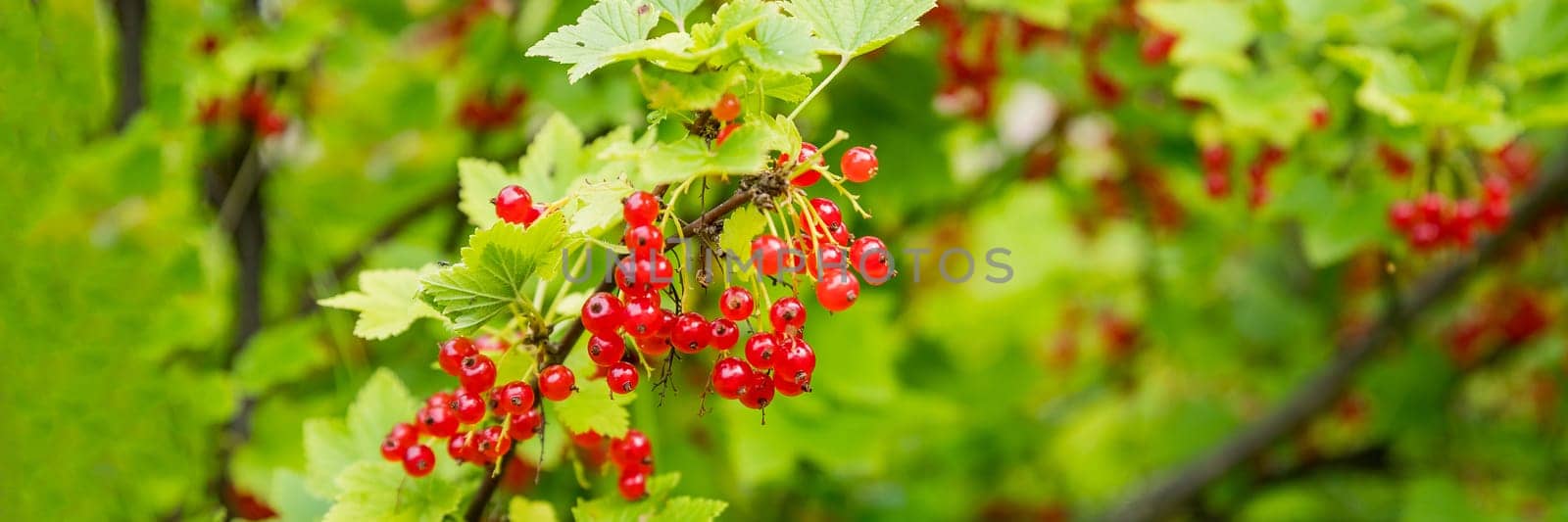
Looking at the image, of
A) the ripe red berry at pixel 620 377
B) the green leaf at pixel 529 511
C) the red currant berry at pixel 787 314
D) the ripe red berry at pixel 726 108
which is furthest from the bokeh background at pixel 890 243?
the ripe red berry at pixel 726 108

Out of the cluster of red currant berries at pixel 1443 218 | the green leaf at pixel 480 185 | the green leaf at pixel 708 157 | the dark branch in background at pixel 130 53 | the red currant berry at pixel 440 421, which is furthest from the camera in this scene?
the dark branch in background at pixel 130 53

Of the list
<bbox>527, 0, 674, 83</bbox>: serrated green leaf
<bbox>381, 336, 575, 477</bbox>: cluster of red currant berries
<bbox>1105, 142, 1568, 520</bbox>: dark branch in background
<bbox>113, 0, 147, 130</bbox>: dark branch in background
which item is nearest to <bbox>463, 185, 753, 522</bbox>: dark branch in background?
<bbox>381, 336, 575, 477</bbox>: cluster of red currant berries

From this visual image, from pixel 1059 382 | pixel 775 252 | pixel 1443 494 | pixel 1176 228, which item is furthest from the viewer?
pixel 1059 382

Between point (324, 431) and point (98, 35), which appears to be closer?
point (324, 431)

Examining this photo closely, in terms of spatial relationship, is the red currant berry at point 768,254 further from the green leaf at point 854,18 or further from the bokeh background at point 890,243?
the bokeh background at point 890,243

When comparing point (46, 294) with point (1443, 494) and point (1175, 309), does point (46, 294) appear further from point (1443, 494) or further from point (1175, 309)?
point (1443, 494)

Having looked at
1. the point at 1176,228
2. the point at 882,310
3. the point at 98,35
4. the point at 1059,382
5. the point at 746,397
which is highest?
the point at 1176,228

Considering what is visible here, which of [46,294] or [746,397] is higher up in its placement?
[746,397]

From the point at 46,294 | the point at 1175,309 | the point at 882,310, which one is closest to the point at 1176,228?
the point at 1175,309
